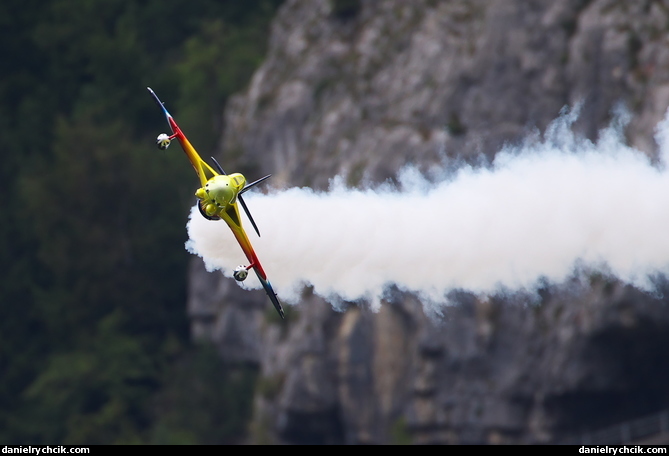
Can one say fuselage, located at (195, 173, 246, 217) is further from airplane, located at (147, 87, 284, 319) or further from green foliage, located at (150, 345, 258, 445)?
green foliage, located at (150, 345, 258, 445)

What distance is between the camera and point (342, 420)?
286ft

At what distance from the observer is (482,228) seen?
64312mm

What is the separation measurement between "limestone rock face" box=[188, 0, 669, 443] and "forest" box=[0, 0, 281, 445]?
1610cm

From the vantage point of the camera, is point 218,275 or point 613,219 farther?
point 218,275

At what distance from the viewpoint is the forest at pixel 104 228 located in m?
110

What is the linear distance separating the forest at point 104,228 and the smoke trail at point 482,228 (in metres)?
42.4

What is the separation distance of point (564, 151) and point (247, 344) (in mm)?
42396

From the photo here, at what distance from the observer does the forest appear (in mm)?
110312

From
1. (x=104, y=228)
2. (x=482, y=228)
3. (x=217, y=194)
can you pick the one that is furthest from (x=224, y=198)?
(x=104, y=228)

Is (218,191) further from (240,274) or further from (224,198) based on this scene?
(240,274)

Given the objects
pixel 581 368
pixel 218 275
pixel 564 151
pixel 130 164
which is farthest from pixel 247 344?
pixel 564 151

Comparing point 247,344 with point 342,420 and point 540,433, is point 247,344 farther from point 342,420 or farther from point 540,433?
point 540,433

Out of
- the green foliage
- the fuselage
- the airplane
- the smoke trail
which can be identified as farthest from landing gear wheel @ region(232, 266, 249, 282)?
the green foliage

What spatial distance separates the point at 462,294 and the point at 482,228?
14217mm
